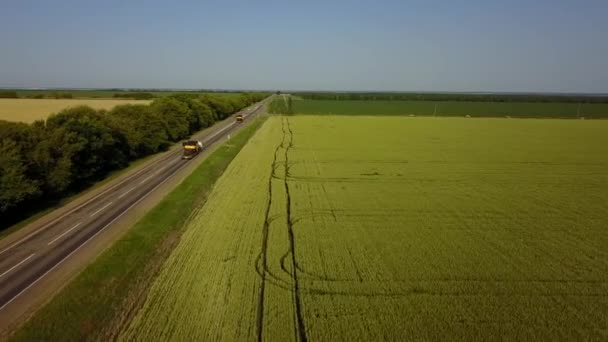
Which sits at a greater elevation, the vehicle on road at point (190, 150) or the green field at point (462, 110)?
the green field at point (462, 110)

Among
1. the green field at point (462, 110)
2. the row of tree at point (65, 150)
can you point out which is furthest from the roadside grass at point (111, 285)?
the green field at point (462, 110)

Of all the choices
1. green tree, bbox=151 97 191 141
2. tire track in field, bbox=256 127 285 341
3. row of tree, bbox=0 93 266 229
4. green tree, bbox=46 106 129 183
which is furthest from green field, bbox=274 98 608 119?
tire track in field, bbox=256 127 285 341

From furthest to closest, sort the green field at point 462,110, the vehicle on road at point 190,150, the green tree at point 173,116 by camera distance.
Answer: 1. the green field at point 462,110
2. the green tree at point 173,116
3. the vehicle on road at point 190,150

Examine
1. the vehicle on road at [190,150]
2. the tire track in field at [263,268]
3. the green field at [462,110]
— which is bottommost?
the tire track in field at [263,268]

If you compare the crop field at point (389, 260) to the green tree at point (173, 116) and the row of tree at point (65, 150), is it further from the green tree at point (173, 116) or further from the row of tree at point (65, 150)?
the green tree at point (173, 116)

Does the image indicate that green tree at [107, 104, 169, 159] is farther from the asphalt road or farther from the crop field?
the crop field

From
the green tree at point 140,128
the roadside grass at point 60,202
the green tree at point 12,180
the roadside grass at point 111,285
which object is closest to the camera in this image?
the roadside grass at point 111,285

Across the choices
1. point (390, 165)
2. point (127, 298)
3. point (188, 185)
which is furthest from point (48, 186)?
point (390, 165)
